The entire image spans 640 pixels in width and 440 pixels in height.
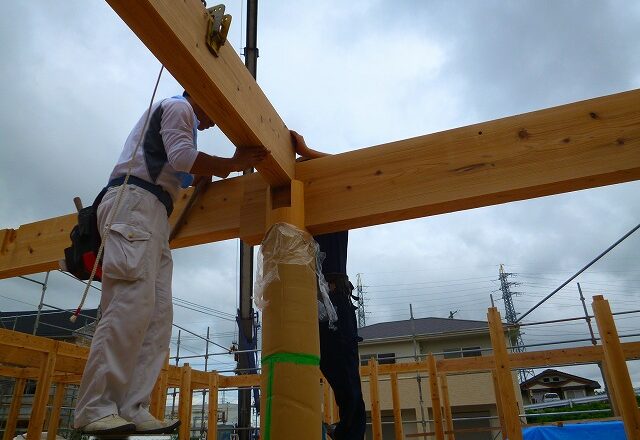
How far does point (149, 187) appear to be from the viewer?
178cm

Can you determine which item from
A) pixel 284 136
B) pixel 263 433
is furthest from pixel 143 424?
pixel 284 136

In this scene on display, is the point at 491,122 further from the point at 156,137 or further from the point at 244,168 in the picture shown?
the point at 156,137

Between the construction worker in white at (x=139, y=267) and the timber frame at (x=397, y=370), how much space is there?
1881 mm

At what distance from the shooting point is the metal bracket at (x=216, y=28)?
1.54m

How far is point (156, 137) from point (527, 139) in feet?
4.94

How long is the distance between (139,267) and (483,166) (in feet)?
4.53

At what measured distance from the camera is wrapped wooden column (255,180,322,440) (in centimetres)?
171

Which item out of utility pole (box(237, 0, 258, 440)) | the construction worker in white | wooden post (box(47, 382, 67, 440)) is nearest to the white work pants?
the construction worker in white

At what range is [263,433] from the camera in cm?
173

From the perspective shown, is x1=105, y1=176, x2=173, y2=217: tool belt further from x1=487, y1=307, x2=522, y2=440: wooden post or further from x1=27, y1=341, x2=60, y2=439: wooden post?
x1=27, y1=341, x2=60, y2=439: wooden post

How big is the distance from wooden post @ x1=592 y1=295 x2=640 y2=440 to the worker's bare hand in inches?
139

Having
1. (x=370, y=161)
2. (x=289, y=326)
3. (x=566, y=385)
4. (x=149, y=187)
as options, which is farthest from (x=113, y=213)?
(x=566, y=385)

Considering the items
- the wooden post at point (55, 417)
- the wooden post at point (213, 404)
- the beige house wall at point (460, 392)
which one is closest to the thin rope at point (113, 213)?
the wooden post at point (55, 417)

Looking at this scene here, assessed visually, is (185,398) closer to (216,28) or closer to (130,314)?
(130,314)
